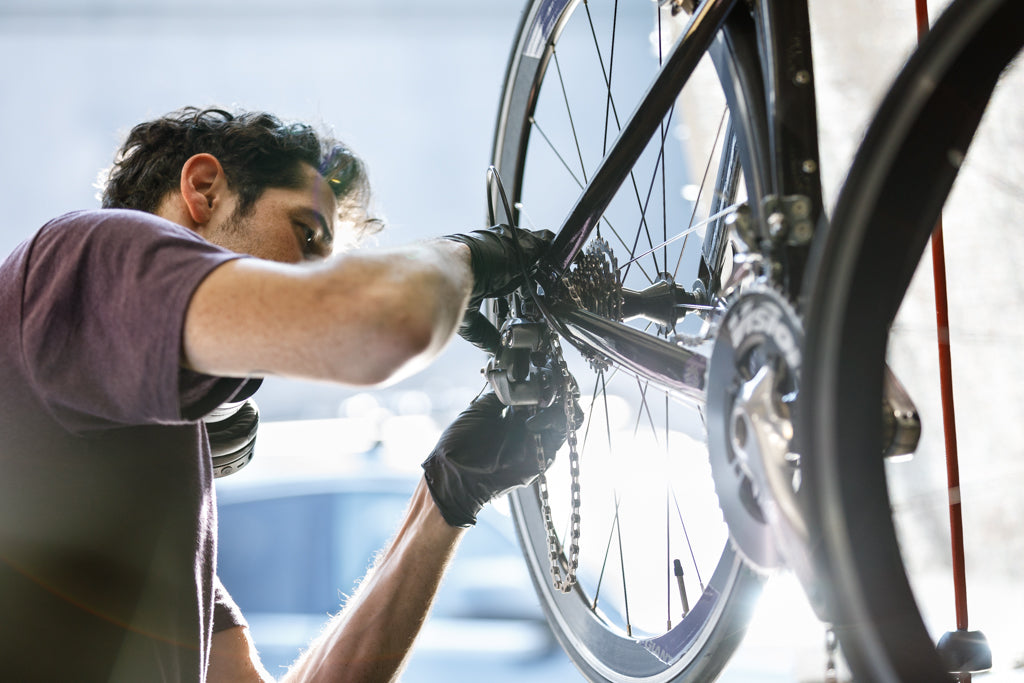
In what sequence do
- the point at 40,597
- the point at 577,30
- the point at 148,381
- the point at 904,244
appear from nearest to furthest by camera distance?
the point at 904,244 < the point at 148,381 < the point at 40,597 < the point at 577,30

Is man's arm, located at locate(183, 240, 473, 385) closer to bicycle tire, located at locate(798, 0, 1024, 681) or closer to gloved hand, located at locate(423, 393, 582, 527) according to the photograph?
bicycle tire, located at locate(798, 0, 1024, 681)

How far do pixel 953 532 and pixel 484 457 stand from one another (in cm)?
41

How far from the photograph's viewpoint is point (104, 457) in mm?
588

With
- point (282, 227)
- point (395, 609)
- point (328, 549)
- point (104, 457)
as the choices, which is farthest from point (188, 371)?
point (328, 549)

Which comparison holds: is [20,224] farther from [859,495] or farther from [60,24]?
[859,495]

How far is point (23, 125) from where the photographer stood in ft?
7.98

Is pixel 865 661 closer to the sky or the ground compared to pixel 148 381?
closer to the ground

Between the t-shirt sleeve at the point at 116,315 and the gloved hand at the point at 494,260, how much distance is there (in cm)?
23

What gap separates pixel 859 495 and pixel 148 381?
0.36 metres

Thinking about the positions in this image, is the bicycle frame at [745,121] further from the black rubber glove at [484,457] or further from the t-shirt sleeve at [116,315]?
the t-shirt sleeve at [116,315]

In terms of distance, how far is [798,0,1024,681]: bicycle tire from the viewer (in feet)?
1.07

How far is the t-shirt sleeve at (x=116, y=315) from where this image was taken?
17.3 inches

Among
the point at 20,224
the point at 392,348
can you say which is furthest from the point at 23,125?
the point at 392,348

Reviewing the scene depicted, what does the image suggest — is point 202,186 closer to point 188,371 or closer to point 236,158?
point 236,158
